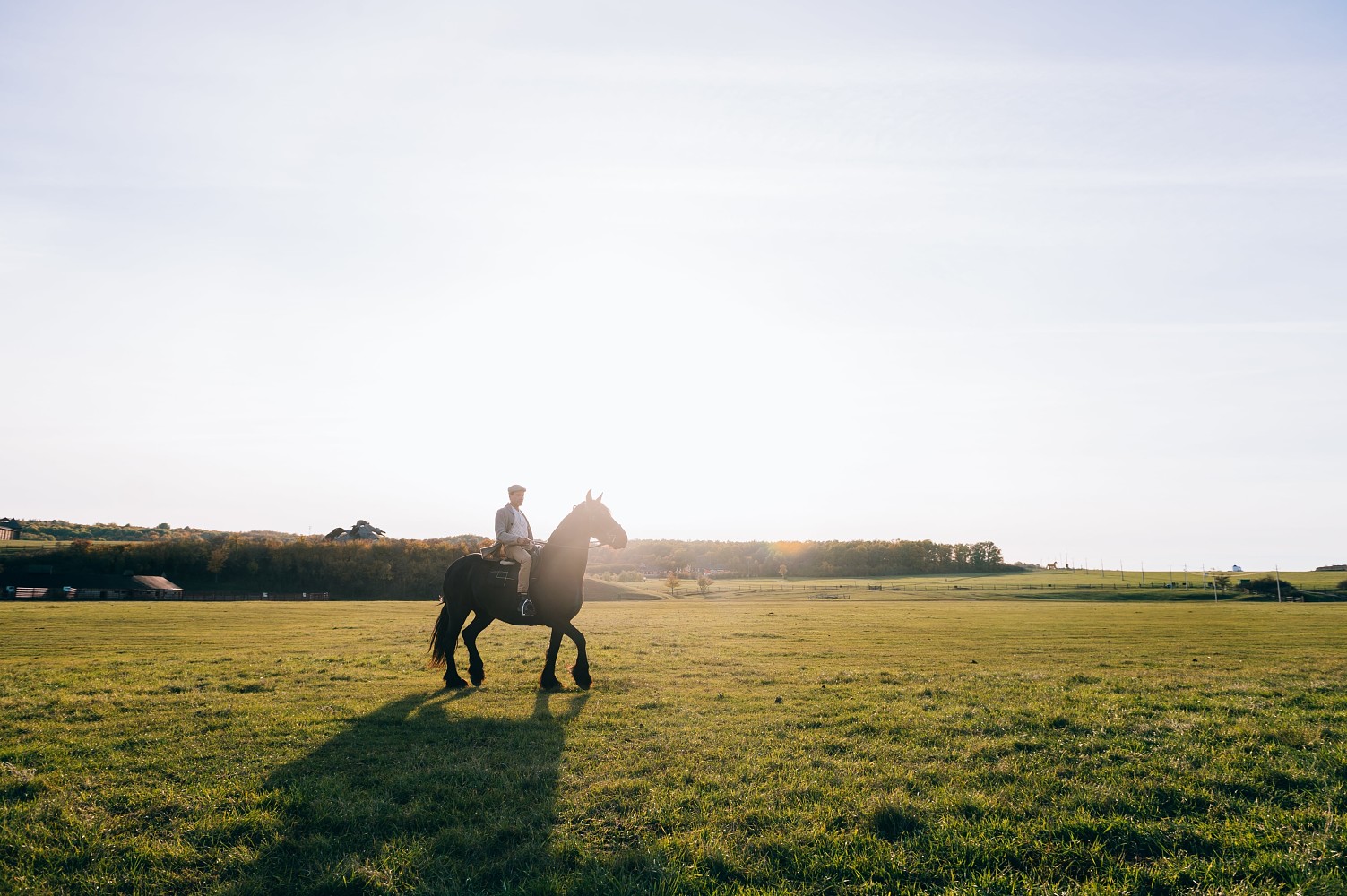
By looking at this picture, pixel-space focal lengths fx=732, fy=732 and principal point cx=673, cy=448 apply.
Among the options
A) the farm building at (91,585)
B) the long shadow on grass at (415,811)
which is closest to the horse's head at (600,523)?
the long shadow on grass at (415,811)

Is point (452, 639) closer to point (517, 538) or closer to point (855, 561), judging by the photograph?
point (517, 538)

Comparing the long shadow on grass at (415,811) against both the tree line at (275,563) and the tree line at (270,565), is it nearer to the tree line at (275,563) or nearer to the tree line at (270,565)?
the tree line at (275,563)

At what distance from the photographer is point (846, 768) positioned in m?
8.73

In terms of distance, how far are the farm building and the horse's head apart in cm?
6871

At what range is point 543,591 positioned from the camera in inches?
575

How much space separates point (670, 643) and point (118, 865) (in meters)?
18.2

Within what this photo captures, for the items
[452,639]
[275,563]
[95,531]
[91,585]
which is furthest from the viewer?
[95,531]

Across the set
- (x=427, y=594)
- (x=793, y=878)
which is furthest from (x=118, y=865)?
(x=427, y=594)

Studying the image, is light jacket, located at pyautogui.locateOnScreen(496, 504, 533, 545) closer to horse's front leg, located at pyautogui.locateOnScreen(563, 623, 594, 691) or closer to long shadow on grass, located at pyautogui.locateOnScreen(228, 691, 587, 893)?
horse's front leg, located at pyautogui.locateOnScreen(563, 623, 594, 691)

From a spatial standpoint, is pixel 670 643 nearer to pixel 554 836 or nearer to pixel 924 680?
pixel 924 680

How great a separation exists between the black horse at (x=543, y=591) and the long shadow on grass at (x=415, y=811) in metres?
3.56

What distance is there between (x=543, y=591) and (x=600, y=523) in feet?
5.76

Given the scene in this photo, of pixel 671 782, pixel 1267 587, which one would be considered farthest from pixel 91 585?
pixel 1267 587

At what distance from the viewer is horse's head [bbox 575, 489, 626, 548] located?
15000 mm
